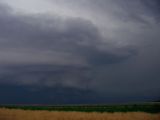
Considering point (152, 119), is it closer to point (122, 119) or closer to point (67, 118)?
point (122, 119)

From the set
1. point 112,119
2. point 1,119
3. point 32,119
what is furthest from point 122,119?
point 1,119

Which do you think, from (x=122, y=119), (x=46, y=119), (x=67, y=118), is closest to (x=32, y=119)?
(x=46, y=119)

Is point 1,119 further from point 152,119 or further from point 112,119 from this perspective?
point 152,119

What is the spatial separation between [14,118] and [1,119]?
50.7 inches

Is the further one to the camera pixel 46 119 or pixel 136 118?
pixel 136 118

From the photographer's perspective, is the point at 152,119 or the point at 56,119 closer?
the point at 56,119

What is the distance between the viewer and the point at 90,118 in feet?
118

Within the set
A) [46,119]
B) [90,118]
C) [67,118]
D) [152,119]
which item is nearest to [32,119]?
[46,119]

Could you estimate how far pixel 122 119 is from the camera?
35406 millimetres

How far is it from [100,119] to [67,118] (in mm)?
3396

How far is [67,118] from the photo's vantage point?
35.5m

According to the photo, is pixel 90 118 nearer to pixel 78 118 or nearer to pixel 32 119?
pixel 78 118

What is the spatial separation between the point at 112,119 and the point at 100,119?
128 centimetres

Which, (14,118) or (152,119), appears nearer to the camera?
(14,118)
